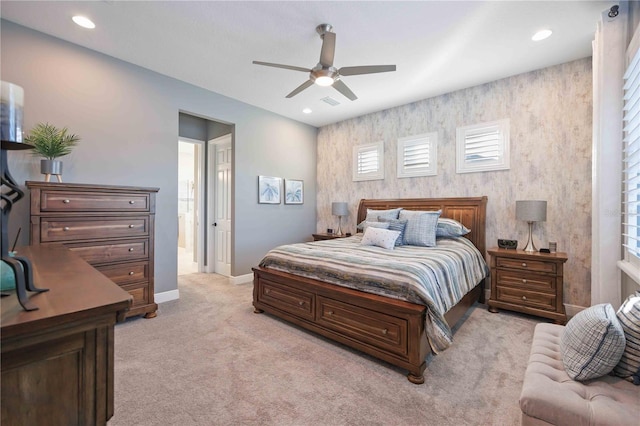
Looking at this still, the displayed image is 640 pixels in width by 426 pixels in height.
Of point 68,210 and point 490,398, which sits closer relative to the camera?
point 490,398

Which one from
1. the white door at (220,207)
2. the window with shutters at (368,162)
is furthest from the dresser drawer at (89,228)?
the window with shutters at (368,162)

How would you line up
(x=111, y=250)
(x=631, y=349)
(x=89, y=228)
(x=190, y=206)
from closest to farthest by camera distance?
(x=631, y=349), (x=89, y=228), (x=111, y=250), (x=190, y=206)

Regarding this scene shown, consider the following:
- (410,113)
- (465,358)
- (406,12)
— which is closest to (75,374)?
(465,358)

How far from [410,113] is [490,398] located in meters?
3.97

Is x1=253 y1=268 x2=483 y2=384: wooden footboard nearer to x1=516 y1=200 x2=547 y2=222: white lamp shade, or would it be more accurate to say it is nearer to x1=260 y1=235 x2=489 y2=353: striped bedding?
x1=260 y1=235 x2=489 y2=353: striped bedding

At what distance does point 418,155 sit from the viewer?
4.48 m

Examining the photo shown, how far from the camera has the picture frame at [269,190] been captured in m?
4.84

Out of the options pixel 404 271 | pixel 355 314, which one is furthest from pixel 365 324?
pixel 404 271

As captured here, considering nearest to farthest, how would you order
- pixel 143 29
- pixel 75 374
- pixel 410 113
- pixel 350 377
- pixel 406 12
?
pixel 75 374 < pixel 350 377 < pixel 406 12 < pixel 143 29 < pixel 410 113

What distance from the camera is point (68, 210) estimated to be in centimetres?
259

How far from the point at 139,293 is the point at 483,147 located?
4.67 metres

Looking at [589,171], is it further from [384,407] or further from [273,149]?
[273,149]

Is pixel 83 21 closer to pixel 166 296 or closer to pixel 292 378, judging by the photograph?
pixel 166 296

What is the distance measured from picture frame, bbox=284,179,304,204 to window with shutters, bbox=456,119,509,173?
9.29ft
